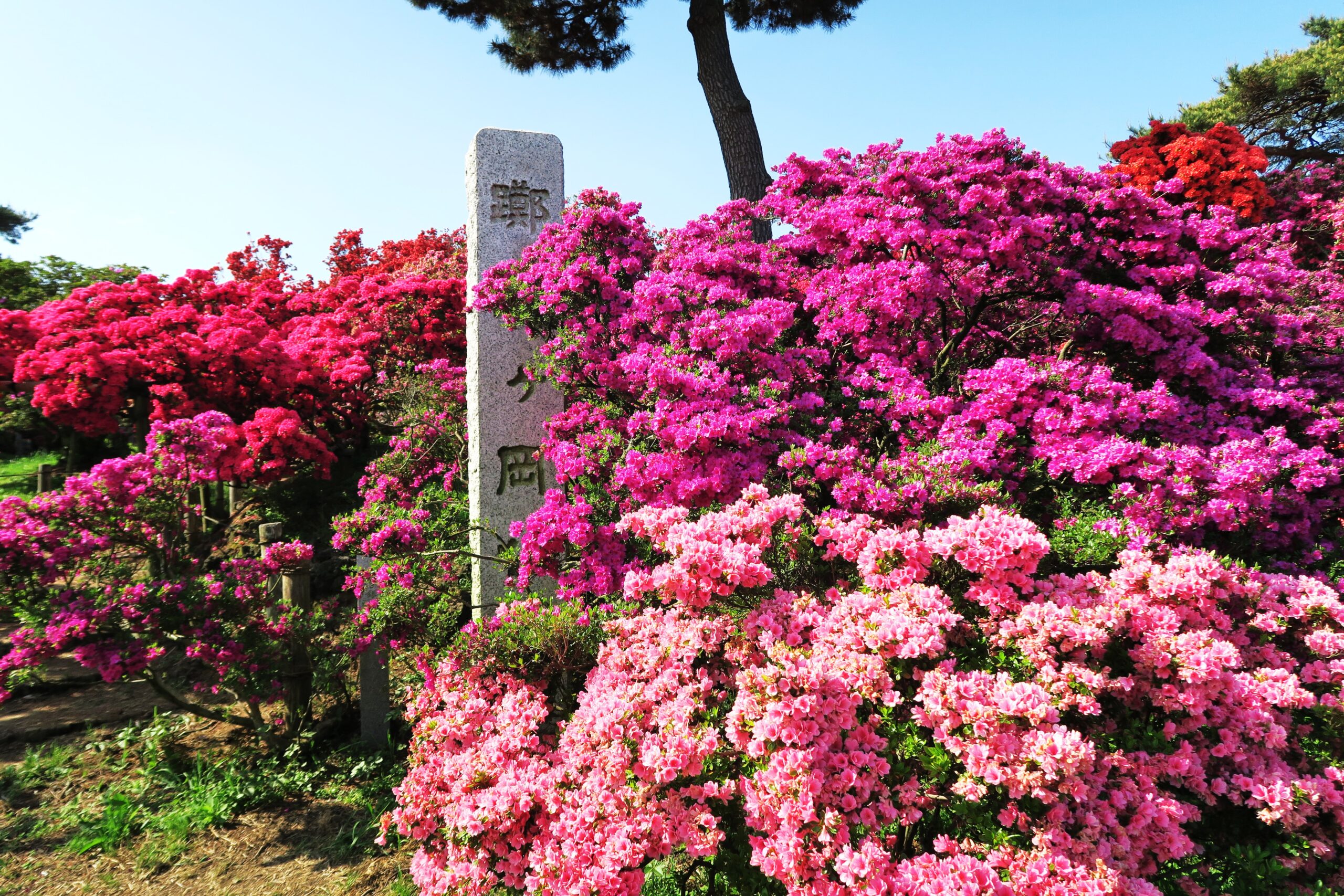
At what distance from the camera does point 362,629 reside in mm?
3922

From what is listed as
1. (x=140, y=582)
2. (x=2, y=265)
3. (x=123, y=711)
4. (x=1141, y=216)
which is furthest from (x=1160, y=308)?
(x=2, y=265)

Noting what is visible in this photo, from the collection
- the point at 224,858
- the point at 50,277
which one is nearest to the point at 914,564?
the point at 224,858

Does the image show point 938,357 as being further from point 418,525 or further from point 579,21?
point 579,21

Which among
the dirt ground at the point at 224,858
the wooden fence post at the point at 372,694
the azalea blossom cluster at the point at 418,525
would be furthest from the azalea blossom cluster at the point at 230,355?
the dirt ground at the point at 224,858

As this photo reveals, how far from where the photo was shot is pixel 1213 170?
21.7ft

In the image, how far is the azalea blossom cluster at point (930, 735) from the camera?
6.15ft

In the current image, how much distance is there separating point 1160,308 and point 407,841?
15.5 ft

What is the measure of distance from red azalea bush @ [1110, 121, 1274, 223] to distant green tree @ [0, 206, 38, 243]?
2369 centimetres

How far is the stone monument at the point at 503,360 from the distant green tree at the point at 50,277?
13.5 m

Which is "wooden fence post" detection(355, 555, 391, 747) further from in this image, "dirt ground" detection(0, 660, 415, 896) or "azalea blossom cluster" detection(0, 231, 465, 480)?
"azalea blossom cluster" detection(0, 231, 465, 480)

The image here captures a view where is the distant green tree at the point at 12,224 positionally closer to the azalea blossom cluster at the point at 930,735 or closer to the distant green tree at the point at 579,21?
the distant green tree at the point at 579,21

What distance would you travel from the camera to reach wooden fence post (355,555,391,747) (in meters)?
4.12

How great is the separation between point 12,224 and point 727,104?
64.2 ft

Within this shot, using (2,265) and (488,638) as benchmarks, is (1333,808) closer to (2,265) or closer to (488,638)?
(488,638)
